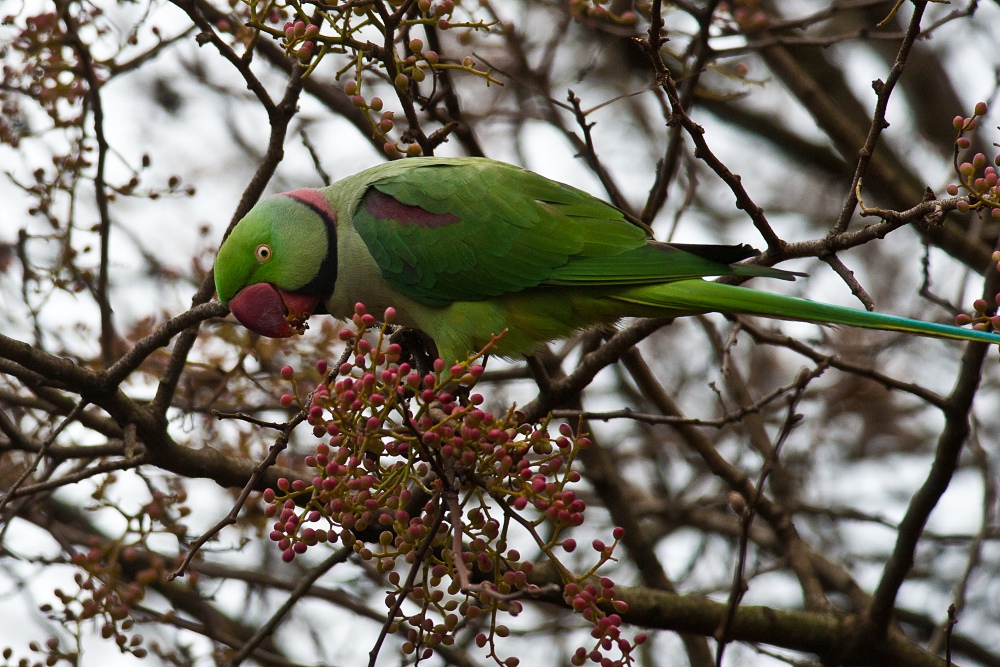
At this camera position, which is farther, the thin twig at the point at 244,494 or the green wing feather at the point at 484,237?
the green wing feather at the point at 484,237

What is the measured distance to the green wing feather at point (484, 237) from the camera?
11.7ft

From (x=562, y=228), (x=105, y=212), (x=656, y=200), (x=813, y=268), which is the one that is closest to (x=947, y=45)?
(x=813, y=268)

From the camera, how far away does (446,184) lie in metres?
3.68

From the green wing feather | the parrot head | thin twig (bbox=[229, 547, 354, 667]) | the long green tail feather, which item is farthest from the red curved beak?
the long green tail feather

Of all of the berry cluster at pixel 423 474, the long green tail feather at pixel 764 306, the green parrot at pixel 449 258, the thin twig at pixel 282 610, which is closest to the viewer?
the berry cluster at pixel 423 474

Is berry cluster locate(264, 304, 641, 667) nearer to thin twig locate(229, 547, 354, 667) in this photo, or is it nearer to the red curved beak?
thin twig locate(229, 547, 354, 667)

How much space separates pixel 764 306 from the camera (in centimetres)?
304

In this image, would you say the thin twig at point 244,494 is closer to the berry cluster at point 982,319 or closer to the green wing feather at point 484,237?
the green wing feather at point 484,237

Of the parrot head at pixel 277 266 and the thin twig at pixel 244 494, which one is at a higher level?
the parrot head at pixel 277 266

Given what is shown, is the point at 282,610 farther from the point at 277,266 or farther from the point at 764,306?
the point at 764,306

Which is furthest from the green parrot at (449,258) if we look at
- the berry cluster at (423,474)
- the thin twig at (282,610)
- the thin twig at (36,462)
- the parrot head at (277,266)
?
the berry cluster at (423,474)

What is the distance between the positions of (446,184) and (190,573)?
6.48 feet

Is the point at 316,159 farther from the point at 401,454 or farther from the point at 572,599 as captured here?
the point at 572,599

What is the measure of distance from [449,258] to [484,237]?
0.51ft
